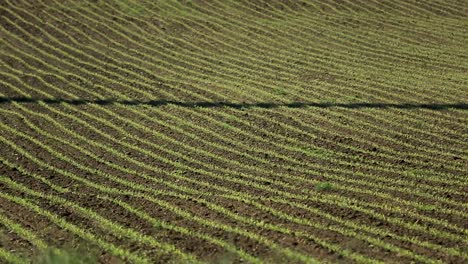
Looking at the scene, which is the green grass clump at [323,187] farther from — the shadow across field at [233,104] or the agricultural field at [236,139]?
the shadow across field at [233,104]

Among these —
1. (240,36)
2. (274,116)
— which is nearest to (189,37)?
(240,36)

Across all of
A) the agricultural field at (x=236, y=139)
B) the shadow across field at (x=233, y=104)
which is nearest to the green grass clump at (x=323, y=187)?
the agricultural field at (x=236, y=139)

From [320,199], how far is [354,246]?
1.29 meters

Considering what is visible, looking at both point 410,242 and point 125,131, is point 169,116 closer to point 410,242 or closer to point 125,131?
point 125,131

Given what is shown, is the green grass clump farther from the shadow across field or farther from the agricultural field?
the shadow across field

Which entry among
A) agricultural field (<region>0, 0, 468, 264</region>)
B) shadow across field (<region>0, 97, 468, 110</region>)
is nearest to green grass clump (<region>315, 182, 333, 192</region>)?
agricultural field (<region>0, 0, 468, 264</region>)

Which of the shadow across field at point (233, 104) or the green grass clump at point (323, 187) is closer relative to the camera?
the green grass clump at point (323, 187)

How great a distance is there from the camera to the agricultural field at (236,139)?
25.0 ft

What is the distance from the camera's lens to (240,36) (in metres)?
16.9

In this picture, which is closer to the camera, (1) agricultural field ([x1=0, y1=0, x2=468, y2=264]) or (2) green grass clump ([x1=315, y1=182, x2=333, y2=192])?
(1) agricultural field ([x1=0, y1=0, x2=468, y2=264])

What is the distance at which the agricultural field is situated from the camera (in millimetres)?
7629

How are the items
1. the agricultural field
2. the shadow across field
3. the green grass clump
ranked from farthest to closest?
1. the shadow across field
2. the green grass clump
3. the agricultural field

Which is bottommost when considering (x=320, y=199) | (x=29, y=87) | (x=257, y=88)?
(x=29, y=87)

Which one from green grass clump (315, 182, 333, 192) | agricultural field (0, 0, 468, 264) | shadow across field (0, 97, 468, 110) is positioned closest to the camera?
agricultural field (0, 0, 468, 264)
